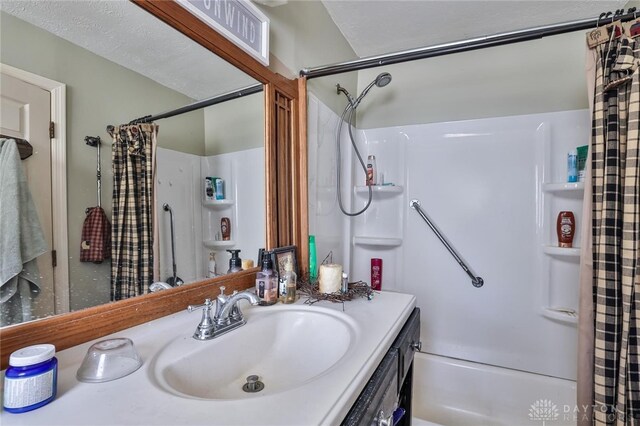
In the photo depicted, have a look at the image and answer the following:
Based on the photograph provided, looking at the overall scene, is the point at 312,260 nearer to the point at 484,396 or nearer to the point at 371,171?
the point at 371,171

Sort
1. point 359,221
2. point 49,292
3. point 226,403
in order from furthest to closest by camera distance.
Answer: point 359,221 → point 49,292 → point 226,403

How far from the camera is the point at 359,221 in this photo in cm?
220

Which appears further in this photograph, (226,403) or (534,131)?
(534,131)

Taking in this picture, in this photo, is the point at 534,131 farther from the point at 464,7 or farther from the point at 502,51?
the point at 464,7

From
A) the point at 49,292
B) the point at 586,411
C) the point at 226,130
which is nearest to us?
the point at 49,292

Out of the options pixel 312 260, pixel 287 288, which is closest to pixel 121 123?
pixel 287 288

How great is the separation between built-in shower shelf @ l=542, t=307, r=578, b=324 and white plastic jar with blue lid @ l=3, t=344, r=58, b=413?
2.14 m

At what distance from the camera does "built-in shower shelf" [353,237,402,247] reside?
207 centimetres

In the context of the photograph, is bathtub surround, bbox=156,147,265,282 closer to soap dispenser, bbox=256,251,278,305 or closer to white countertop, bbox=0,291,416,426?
soap dispenser, bbox=256,251,278,305

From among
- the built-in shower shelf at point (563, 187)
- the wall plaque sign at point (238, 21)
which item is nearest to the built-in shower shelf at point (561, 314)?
the built-in shower shelf at point (563, 187)

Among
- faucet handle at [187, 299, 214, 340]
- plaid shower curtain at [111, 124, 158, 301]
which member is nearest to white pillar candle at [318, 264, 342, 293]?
faucet handle at [187, 299, 214, 340]

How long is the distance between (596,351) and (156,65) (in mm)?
1722

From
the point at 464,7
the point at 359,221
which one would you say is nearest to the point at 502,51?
the point at 464,7

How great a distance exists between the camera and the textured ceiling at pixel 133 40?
0.61 metres
